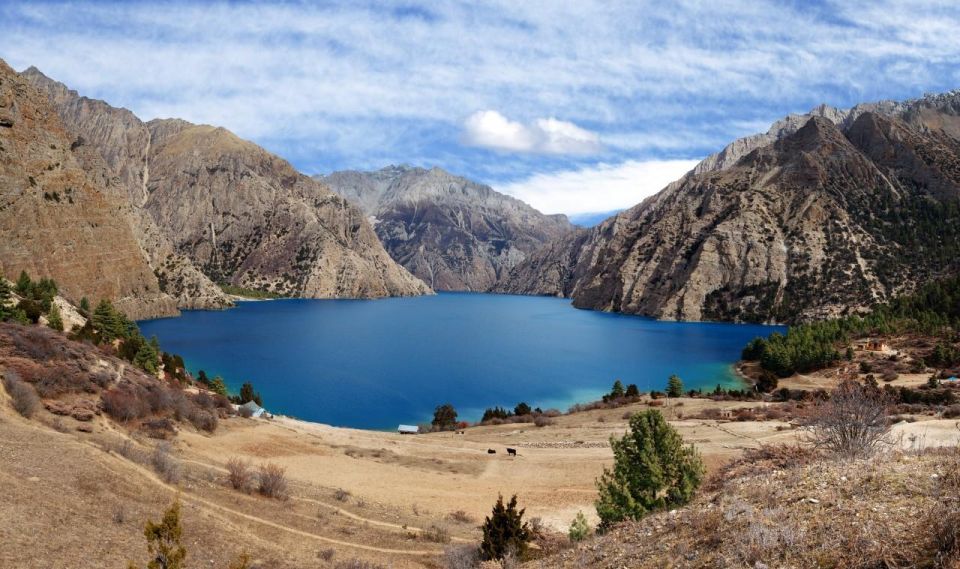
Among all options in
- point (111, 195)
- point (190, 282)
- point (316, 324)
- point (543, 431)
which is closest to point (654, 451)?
point (543, 431)

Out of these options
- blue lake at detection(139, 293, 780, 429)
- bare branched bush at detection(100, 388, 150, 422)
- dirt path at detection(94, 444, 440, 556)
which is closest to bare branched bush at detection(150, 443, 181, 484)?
dirt path at detection(94, 444, 440, 556)

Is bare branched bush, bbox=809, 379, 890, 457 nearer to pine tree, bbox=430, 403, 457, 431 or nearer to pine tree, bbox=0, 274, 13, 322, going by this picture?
pine tree, bbox=430, 403, 457, 431

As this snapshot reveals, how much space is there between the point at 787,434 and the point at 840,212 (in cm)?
17367

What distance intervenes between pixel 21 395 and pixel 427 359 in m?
74.2

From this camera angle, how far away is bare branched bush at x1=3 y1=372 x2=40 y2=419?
2272 cm

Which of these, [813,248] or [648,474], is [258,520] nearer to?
[648,474]

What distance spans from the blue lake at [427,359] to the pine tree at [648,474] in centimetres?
3883

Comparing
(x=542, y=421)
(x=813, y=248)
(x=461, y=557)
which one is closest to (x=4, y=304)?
(x=542, y=421)

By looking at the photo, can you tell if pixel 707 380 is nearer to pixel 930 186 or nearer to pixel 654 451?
pixel 654 451

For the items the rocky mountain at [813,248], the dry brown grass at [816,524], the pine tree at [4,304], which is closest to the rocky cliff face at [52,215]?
the pine tree at [4,304]

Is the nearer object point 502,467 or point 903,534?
point 903,534

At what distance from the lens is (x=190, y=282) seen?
180625 mm

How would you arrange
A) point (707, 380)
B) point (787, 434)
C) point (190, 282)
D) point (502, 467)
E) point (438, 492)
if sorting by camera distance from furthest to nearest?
1. point (190, 282)
2. point (707, 380)
3. point (787, 434)
4. point (502, 467)
5. point (438, 492)

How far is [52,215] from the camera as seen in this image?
104188 mm
